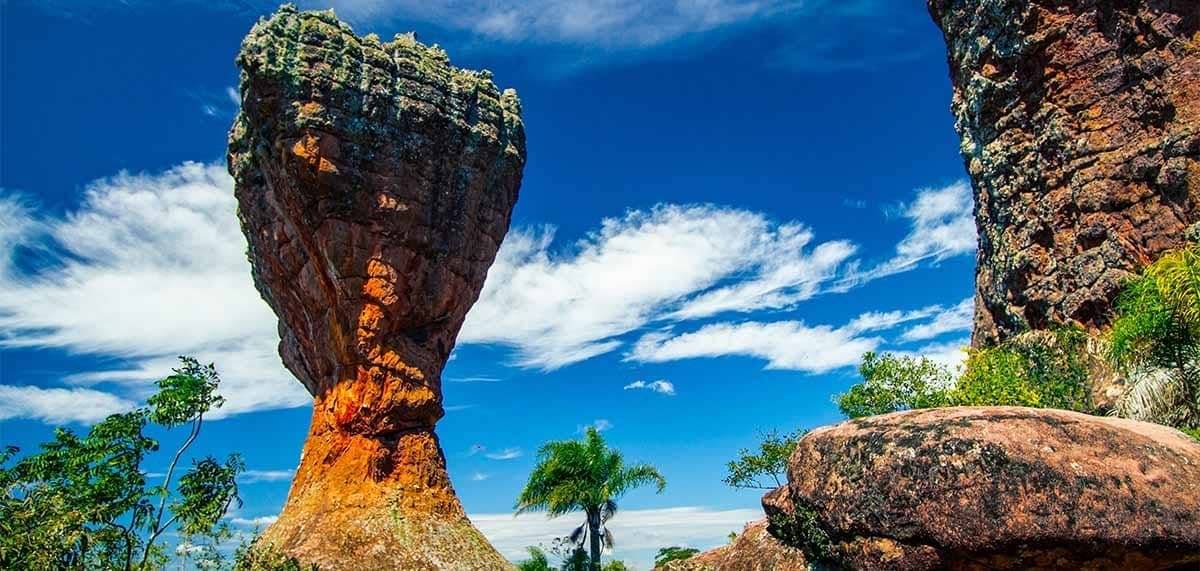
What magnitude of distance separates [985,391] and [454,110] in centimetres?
2694

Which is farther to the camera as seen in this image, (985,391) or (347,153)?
(347,153)

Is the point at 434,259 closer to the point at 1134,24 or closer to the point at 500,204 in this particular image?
the point at 500,204

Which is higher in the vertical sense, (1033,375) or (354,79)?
(354,79)

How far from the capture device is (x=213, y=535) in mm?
17438

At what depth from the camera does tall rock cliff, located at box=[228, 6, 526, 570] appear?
3334cm

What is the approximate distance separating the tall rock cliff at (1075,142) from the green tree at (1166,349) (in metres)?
7.00

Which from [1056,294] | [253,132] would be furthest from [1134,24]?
[253,132]

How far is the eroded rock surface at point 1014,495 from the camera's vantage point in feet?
25.4

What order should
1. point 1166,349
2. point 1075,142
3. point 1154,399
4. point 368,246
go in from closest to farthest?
1. point 1154,399
2. point 1166,349
3. point 1075,142
4. point 368,246

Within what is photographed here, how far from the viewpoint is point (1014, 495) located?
25.8 ft

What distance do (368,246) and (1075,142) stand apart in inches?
1153

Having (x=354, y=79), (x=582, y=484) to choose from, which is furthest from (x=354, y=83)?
(x=582, y=484)

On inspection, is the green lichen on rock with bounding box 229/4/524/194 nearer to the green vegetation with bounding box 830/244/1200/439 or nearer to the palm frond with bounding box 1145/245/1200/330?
the green vegetation with bounding box 830/244/1200/439

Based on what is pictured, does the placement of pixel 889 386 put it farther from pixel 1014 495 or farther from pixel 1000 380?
pixel 1014 495
